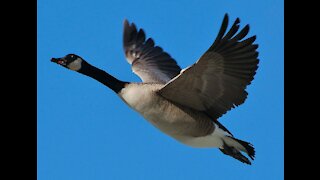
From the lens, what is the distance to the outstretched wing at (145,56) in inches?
294

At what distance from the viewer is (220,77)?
5.30m

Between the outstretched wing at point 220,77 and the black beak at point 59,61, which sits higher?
the black beak at point 59,61

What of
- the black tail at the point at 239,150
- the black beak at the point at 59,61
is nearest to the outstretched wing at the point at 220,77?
the black tail at the point at 239,150

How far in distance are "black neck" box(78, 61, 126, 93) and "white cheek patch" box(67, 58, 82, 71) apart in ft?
0.15

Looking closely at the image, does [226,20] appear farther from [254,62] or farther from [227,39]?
[254,62]

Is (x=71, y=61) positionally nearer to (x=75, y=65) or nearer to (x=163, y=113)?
(x=75, y=65)

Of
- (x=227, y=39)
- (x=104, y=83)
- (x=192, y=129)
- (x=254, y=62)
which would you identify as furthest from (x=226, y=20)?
(x=104, y=83)

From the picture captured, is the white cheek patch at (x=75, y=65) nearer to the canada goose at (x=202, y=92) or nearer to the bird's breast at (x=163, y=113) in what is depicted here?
the canada goose at (x=202, y=92)

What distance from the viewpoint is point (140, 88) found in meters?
5.52

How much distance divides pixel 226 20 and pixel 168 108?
136cm

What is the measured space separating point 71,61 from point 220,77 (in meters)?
1.99

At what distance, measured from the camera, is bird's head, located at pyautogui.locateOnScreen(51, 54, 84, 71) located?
20.2 feet

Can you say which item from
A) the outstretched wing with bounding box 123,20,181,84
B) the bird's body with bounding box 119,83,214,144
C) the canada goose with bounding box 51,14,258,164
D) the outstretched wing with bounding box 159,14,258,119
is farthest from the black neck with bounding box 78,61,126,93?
the outstretched wing with bounding box 123,20,181,84

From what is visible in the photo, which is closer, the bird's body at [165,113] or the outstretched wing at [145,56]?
the bird's body at [165,113]
